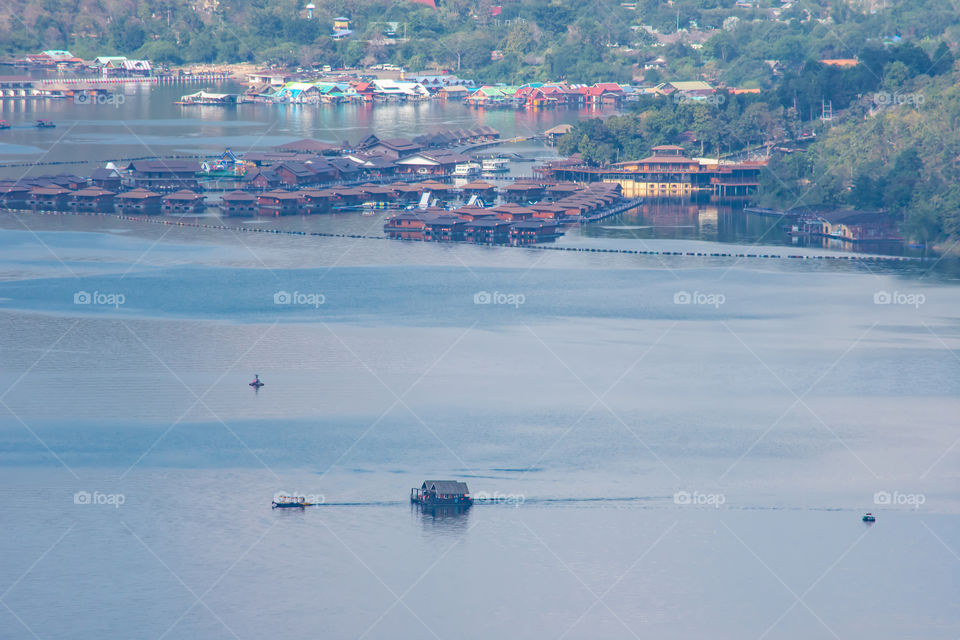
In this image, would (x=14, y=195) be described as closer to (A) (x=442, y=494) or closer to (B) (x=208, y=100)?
(A) (x=442, y=494)

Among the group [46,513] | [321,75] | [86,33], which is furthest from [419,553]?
[86,33]

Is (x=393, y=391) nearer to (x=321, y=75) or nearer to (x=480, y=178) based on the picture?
(x=480, y=178)
